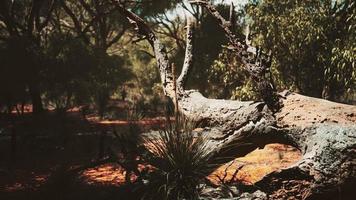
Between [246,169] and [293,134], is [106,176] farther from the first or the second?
[293,134]

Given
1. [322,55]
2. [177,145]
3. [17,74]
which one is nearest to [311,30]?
[322,55]

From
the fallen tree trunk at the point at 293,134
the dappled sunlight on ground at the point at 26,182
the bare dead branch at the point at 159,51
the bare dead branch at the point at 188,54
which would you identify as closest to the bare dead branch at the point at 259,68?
the fallen tree trunk at the point at 293,134

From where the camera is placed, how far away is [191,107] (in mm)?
5480

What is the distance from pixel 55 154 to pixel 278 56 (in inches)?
249

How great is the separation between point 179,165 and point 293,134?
4.63 ft

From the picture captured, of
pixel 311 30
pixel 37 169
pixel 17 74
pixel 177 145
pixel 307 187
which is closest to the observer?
pixel 307 187

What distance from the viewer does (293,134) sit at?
13.7 ft

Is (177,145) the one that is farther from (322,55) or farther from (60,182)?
(322,55)

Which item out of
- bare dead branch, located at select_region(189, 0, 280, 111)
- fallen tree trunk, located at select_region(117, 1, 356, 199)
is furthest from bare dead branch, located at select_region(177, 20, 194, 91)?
bare dead branch, located at select_region(189, 0, 280, 111)

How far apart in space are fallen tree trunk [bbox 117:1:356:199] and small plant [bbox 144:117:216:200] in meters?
0.34

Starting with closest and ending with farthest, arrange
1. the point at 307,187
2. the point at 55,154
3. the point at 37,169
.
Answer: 1. the point at 307,187
2. the point at 37,169
3. the point at 55,154

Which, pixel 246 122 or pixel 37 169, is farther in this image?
pixel 37 169

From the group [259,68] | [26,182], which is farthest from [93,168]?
[259,68]

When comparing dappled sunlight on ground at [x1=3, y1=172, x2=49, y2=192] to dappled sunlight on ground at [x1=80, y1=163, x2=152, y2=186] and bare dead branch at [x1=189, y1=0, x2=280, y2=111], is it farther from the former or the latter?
bare dead branch at [x1=189, y1=0, x2=280, y2=111]
